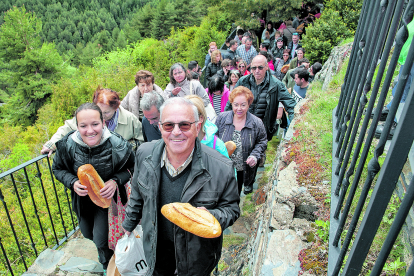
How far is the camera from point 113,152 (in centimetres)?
264

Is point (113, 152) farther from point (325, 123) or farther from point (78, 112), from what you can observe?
point (325, 123)

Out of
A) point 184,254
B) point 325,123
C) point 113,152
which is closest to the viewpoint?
point 184,254

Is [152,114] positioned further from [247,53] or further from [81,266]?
[247,53]

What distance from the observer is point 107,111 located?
3164 millimetres

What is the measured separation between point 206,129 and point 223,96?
2.81 m

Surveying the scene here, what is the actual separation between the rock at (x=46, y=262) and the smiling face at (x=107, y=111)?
72.0 inches

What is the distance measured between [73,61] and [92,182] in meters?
71.3

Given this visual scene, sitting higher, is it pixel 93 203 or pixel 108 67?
pixel 93 203

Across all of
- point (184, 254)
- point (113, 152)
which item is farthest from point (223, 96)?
point (184, 254)

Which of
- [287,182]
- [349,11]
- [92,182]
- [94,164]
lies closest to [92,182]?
[92,182]

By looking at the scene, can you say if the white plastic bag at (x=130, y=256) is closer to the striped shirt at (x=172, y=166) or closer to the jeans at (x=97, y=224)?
the jeans at (x=97, y=224)

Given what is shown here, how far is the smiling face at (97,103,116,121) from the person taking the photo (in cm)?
313

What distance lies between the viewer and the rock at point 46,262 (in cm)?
301

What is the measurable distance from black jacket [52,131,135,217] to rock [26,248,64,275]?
1005mm
